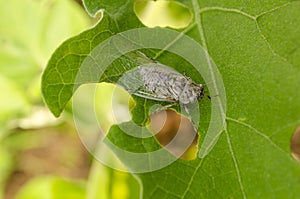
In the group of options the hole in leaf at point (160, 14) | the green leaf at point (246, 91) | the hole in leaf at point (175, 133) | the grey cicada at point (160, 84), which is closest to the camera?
the green leaf at point (246, 91)

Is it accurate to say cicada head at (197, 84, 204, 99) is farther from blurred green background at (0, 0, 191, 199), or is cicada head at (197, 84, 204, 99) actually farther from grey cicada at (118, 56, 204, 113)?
blurred green background at (0, 0, 191, 199)

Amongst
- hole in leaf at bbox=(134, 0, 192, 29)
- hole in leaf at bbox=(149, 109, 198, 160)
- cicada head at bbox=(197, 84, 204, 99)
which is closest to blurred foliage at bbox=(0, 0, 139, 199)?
hole in leaf at bbox=(149, 109, 198, 160)

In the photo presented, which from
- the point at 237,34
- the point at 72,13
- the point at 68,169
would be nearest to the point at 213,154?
the point at 237,34

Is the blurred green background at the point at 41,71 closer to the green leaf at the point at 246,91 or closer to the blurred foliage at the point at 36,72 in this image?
the blurred foliage at the point at 36,72

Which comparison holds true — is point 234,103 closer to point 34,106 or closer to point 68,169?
point 34,106

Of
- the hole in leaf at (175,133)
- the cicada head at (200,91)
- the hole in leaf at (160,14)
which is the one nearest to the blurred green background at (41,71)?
the hole in leaf at (160,14)

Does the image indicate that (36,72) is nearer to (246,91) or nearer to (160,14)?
(160,14)
